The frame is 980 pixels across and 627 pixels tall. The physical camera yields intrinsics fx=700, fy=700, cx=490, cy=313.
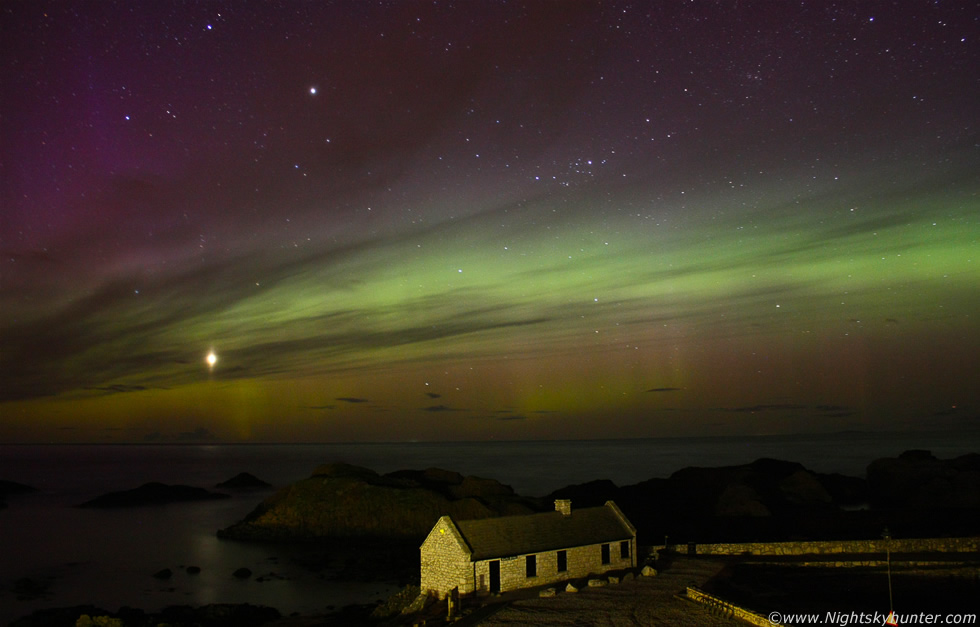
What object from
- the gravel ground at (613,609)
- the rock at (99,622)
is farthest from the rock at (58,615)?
the gravel ground at (613,609)

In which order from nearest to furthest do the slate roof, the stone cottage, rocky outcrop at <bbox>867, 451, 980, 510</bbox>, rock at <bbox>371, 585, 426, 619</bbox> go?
the stone cottage < the slate roof < rock at <bbox>371, 585, 426, 619</bbox> < rocky outcrop at <bbox>867, 451, 980, 510</bbox>

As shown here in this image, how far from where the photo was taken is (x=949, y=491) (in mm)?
60750

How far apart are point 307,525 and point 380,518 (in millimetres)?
7632

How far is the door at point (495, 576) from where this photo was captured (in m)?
31.4

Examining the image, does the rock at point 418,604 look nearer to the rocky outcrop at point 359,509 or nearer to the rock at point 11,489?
the rocky outcrop at point 359,509

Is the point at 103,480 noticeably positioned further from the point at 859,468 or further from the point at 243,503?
the point at 859,468

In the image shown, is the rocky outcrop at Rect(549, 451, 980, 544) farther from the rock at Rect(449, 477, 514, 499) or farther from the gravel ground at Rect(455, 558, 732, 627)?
the gravel ground at Rect(455, 558, 732, 627)

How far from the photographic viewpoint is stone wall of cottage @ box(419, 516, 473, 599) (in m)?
30.8

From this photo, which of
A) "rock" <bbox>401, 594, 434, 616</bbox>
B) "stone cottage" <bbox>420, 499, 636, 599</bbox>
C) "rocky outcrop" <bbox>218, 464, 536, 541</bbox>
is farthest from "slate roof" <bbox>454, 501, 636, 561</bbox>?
"rocky outcrop" <bbox>218, 464, 536, 541</bbox>

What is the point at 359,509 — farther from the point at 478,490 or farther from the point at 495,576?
the point at 495,576

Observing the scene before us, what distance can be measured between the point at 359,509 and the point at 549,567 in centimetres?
4115

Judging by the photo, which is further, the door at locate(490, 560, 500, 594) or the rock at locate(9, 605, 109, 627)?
the rock at locate(9, 605, 109, 627)

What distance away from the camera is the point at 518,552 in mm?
32188

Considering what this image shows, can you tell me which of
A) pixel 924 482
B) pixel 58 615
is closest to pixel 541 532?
pixel 58 615
